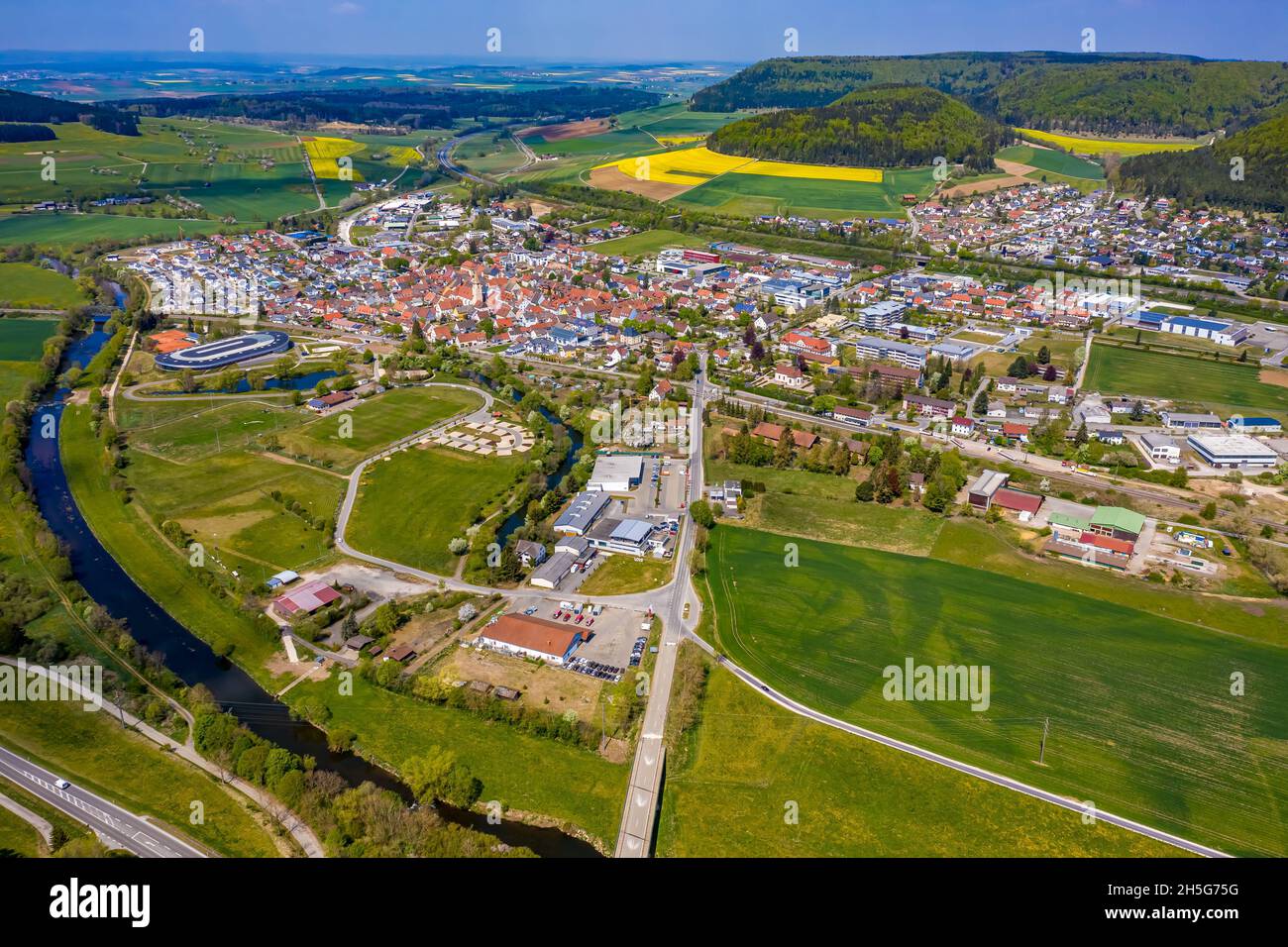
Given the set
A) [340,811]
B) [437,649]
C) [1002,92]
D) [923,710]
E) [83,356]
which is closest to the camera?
[340,811]

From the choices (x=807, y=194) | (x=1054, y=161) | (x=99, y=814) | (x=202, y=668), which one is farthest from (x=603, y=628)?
(x=1054, y=161)

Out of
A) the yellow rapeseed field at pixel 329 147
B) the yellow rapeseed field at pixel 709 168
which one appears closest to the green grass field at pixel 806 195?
the yellow rapeseed field at pixel 709 168

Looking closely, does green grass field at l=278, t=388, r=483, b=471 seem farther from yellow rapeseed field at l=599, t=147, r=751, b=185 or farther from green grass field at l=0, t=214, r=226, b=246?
yellow rapeseed field at l=599, t=147, r=751, b=185

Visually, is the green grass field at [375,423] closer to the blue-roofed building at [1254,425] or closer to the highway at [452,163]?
the blue-roofed building at [1254,425]

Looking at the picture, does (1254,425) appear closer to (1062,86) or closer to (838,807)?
(838,807)

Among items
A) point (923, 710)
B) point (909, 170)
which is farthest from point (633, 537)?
point (909, 170)
